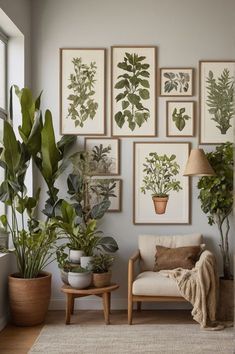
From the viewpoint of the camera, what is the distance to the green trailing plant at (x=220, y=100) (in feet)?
17.3

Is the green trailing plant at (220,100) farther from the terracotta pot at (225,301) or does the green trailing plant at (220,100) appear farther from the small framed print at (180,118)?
the terracotta pot at (225,301)

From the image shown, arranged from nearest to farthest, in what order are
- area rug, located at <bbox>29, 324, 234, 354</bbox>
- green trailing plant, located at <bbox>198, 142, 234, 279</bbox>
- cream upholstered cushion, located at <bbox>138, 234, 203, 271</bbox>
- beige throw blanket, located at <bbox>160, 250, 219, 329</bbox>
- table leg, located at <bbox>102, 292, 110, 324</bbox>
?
area rug, located at <bbox>29, 324, 234, 354</bbox> < beige throw blanket, located at <bbox>160, 250, 219, 329</bbox> < table leg, located at <bbox>102, 292, 110, 324</bbox> < green trailing plant, located at <bbox>198, 142, 234, 279</bbox> < cream upholstered cushion, located at <bbox>138, 234, 203, 271</bbox>

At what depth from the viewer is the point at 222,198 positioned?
488 centimetres

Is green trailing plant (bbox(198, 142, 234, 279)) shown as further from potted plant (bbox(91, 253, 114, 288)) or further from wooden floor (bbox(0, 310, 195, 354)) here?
potted plant (bbox(91, 253, 114, 288))

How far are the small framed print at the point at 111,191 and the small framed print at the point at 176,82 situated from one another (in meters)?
1.03

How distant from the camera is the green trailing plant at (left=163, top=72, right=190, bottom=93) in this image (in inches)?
208

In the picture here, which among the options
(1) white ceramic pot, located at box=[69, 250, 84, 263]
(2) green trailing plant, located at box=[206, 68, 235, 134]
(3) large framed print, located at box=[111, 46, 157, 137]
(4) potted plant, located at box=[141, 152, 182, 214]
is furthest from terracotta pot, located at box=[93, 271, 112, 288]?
(2) green trailing plant, located at box=[206, 68, 235, 134]

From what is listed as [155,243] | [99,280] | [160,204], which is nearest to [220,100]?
[160,204]

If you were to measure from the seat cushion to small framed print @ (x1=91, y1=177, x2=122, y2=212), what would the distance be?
97 cm

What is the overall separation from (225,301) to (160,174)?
4.61ft

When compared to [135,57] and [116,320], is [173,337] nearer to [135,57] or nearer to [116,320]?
[116,320]

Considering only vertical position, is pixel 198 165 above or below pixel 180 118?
below

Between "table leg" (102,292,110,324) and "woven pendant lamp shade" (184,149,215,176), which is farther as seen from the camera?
"woven pendant lamp shade" (184,149,215,176)

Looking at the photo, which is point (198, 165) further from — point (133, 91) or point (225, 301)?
point (225, 301)
